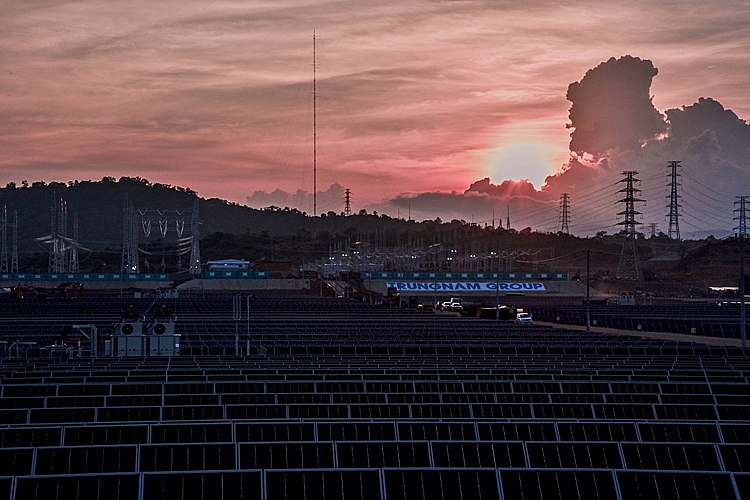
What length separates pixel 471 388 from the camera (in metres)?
22.3

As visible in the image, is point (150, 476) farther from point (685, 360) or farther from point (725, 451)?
point (685, 360)

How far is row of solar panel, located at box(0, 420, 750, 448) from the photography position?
15.1 meters

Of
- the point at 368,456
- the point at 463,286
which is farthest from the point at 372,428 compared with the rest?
the point at 463,286

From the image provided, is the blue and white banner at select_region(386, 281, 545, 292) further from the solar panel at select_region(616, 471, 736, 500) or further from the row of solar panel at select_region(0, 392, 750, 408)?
the solar panel at select_region(616, 471, 736, 500)

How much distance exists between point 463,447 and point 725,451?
348cm

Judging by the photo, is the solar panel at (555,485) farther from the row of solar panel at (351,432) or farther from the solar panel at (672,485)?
the row of solar panel at (351,432)

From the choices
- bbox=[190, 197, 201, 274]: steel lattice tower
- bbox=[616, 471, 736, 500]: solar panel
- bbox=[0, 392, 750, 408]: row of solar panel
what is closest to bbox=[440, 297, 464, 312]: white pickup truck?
bbox=[190, 197, 201, 274]: steel lattice tower

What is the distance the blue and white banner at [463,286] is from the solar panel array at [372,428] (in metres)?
91.4

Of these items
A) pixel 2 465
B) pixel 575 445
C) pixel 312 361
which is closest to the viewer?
pixel 2 465

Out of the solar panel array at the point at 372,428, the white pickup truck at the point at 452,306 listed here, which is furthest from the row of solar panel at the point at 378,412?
the white pickup truck at the point at 452,306

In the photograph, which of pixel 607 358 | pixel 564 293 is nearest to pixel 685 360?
pixel 607 358

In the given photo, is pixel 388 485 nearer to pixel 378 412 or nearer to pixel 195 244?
pixel 378 412

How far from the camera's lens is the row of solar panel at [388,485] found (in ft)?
33.5

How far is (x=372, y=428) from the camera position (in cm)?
1534
